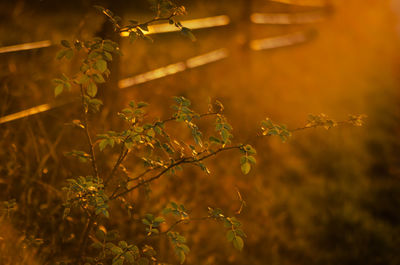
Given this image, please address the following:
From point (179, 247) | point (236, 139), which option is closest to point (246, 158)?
point (179, 247)

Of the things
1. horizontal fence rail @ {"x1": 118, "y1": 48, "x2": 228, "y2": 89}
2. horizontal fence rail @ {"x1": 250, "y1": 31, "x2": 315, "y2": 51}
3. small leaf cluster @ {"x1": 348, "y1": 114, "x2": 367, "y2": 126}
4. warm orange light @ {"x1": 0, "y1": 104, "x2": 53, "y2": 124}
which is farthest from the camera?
horizontal fence rail @ {"x1": 250, "y1": 31, "x2": 315, "y2": 51}

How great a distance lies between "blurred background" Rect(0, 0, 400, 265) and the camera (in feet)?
7.53

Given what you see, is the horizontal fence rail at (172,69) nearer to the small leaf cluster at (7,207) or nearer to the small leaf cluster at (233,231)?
the small leaf cluster at (7,207)

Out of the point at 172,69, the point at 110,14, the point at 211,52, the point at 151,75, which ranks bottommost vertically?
the point at 211,52

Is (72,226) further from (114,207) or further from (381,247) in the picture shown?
(381,247)

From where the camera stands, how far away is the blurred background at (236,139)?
7.53ft

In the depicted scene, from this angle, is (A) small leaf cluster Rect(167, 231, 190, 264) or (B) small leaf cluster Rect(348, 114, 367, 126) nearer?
(A) small leaf cluster Rect(167, 231, 190, 264)

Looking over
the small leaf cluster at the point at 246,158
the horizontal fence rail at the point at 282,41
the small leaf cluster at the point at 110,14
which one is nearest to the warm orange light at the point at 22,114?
the small leaf cluster at the point at 110,14

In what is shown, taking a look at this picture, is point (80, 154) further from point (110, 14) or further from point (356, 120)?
point (356, 120)

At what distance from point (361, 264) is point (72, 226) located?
1.89m

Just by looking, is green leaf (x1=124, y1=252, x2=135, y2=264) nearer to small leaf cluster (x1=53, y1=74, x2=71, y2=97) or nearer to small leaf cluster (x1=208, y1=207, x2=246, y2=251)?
small leaf cluster (x1=208, y1=207, x2=246, y2=251)

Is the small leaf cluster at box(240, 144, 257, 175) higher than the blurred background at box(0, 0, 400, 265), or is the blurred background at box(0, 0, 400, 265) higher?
the small leaf cluster at box(240, 144, 257, 175)

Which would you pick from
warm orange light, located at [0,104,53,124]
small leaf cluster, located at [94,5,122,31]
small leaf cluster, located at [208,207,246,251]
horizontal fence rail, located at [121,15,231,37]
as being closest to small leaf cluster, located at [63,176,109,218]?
small leaf cluster, located at [208,207,246,251]

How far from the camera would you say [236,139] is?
3709 mm
